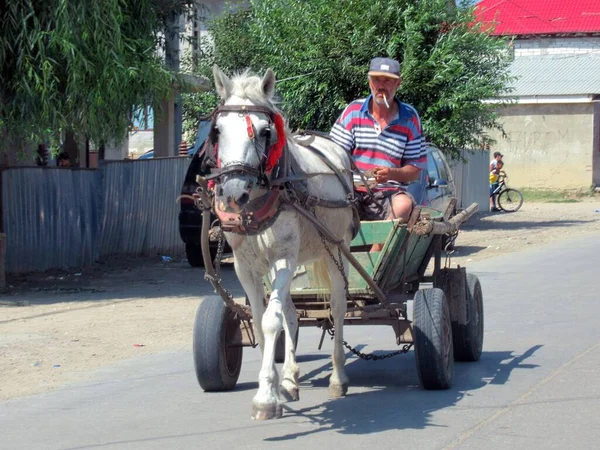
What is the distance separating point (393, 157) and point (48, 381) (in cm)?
336

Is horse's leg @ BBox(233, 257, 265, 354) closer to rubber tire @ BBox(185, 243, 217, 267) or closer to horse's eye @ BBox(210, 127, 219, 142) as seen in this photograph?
horse's eye @ BBox(210, 127, 219, 142)

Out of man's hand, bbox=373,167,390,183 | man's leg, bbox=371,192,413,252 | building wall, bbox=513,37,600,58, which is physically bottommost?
man's leg, bbox=371,192,413,252

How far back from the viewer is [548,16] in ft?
164

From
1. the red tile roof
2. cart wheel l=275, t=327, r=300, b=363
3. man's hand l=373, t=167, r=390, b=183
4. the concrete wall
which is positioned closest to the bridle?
man's hand l=373, t=167, r=390, b=183

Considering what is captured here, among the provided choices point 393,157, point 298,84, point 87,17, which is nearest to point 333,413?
point 393,157

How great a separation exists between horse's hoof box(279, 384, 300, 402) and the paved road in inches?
4.2

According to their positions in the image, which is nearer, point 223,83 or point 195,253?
point 223,83

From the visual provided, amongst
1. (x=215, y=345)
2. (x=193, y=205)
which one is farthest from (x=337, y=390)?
(x=193, y=205)

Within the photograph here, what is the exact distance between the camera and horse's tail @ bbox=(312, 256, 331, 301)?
278 inches

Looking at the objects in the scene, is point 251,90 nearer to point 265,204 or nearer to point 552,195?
point 265,204

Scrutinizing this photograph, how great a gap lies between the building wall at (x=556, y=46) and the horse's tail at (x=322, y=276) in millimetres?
42588

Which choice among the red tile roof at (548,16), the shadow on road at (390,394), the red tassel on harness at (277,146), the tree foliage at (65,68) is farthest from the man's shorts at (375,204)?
the red tile roof at (548,16)

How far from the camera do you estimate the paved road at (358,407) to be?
5.84m

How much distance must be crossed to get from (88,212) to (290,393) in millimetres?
10188
